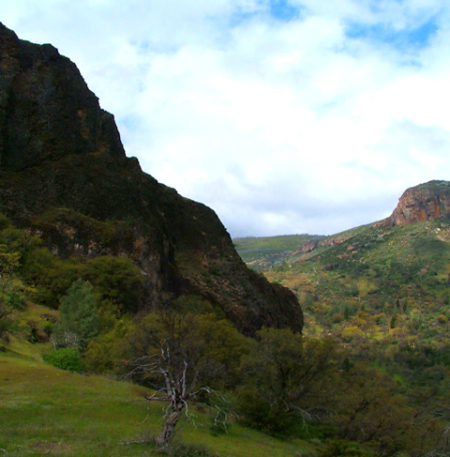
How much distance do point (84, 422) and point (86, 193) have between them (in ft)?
155

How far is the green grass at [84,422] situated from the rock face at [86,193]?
2924cm

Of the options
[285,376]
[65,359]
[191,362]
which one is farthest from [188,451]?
[65,359]

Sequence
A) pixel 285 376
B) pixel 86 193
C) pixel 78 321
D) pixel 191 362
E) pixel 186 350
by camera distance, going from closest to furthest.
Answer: pixel 191 362, pixel 186 350, pixel 285 376, pixel 78 321, pixel 86 193

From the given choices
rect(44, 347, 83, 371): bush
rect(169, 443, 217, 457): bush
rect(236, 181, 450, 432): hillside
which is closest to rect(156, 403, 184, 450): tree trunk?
rect(169, 443, 217, 457): bush

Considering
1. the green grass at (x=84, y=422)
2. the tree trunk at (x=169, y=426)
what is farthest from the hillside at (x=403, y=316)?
the tree trunk at (x=169, y=426)

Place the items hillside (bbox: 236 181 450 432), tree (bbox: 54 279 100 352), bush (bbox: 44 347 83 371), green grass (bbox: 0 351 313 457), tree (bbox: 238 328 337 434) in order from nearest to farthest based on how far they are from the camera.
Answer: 1. green grass (bbox: 0 351 313 457)
2. tree (bbox: 238 328 337 434)
3. bush (bbox: 44 347 83 371)
4. tree (bbox: 54 279 100 352)
5. hillside (bbox: 236 181 450 432)

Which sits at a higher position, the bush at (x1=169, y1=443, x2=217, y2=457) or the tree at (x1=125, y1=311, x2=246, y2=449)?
the tree at (x1=125, y1=311, x2=246, y2=449)

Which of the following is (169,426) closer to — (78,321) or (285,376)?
(285,376)

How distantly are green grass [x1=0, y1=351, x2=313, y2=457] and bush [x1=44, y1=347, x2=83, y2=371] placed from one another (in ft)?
8.54

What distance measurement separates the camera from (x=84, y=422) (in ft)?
66.0

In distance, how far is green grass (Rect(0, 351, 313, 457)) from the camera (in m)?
16.7

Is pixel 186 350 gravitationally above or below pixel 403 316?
above

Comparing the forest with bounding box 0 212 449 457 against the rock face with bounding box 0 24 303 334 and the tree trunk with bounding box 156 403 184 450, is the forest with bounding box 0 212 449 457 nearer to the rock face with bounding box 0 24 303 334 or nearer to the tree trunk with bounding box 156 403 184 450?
the tree trunk with bounding box 156 403 184 450

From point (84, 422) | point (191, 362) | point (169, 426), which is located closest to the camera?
point (169, 426)
